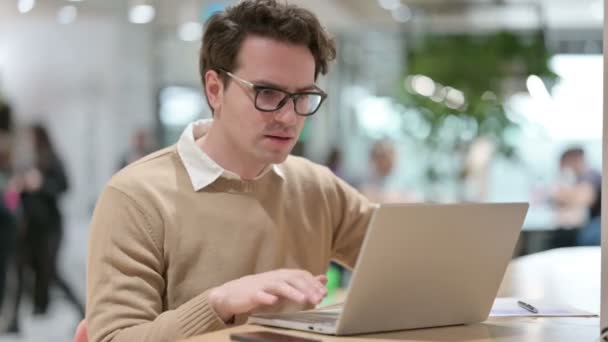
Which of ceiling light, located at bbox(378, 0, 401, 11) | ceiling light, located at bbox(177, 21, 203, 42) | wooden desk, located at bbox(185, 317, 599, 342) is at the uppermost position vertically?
ceiling light, located at bbox(378, 0, 401, 11)

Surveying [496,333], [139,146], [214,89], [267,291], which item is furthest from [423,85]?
[267,291]

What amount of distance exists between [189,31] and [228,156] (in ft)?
21.6

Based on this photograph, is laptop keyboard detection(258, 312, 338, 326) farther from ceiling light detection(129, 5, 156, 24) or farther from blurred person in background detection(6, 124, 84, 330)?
ceiling light detection(129, 5, 156, 24)

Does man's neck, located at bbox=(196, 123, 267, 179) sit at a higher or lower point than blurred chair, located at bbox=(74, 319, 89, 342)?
higher

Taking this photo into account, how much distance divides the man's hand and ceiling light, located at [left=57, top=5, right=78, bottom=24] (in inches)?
247

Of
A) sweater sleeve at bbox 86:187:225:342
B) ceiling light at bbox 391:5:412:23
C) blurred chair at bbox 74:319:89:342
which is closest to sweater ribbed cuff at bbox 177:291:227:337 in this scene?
sweater sleeve at bbox 86:187:225:342

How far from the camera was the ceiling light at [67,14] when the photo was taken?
25.6 ft

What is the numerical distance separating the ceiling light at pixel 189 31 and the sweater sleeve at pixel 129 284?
666 centimetres

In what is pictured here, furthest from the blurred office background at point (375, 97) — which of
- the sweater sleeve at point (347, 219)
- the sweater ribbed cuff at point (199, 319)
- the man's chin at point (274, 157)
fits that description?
the sweater ribbed cuff at point (199, 319)

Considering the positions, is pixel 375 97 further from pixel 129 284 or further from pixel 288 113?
pixel 129 284

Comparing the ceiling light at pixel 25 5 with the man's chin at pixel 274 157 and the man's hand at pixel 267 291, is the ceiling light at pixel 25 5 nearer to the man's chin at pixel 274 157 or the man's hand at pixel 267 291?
the man's chin at pixel 274 157

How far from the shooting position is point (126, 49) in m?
8.15

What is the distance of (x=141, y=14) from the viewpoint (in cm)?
838

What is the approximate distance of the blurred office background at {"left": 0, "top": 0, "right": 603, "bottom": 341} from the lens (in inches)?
304
